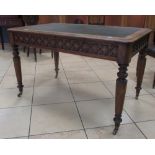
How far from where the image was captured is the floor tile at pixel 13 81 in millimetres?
2168

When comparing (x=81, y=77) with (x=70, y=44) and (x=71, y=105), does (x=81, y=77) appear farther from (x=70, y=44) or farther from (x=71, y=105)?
(x=70, y=44)

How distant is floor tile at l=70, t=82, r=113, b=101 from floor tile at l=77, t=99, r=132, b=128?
0.09m

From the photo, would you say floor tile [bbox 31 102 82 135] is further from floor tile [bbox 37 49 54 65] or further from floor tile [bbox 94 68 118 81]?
floor tile [bbox 37 49 54 65]

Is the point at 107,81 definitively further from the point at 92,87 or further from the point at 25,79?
the point at 25,79

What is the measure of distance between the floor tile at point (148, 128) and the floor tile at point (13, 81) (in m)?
1.30

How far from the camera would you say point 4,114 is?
1.60 meters

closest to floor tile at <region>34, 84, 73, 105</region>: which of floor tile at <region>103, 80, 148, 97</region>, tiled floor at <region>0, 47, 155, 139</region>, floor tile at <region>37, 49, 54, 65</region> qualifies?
tiled floor at <region>0, 47, 155, 139</region>

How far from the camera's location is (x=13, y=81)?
2271 mm

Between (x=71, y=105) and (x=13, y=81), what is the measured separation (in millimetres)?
930

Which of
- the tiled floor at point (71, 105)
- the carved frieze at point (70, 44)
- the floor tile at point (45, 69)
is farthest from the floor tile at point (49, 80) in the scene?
the carved frieze at point (70, 44)

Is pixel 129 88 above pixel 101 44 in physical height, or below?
below

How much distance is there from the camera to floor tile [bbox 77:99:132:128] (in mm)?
1488

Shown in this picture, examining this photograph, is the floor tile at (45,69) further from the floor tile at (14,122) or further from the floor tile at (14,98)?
the floor tile at (14,122)

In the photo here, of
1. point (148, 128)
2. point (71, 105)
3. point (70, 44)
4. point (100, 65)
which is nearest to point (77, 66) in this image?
point (100, 65)
